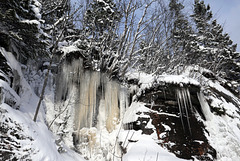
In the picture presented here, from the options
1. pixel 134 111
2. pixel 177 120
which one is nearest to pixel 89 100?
pixel 134 111

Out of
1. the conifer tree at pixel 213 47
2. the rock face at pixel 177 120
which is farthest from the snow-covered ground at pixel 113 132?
the conifer tree at pixel 213 47

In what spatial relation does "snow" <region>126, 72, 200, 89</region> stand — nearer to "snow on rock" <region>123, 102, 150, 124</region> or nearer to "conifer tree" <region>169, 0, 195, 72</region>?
"snow on rock" <region>123, 102, 150, 124</region>

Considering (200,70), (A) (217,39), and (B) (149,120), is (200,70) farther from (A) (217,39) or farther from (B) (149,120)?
(B) (149,120)

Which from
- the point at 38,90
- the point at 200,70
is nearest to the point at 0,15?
the point at 38,90

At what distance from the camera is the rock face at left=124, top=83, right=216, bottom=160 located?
5715 millimetres

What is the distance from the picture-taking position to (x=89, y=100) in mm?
7082

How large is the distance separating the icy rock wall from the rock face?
928 millimetres

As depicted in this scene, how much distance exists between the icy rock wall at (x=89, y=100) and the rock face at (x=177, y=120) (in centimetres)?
93

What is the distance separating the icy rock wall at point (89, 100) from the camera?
6.54 m

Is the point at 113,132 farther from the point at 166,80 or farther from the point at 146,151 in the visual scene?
the point at 166,80

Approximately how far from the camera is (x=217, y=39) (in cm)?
1224

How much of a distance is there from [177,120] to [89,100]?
3335 millimetres

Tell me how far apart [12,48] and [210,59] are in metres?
12.1

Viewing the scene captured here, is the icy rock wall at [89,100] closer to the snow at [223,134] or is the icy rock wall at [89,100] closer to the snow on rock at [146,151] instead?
the snow on rock at [146,151]
